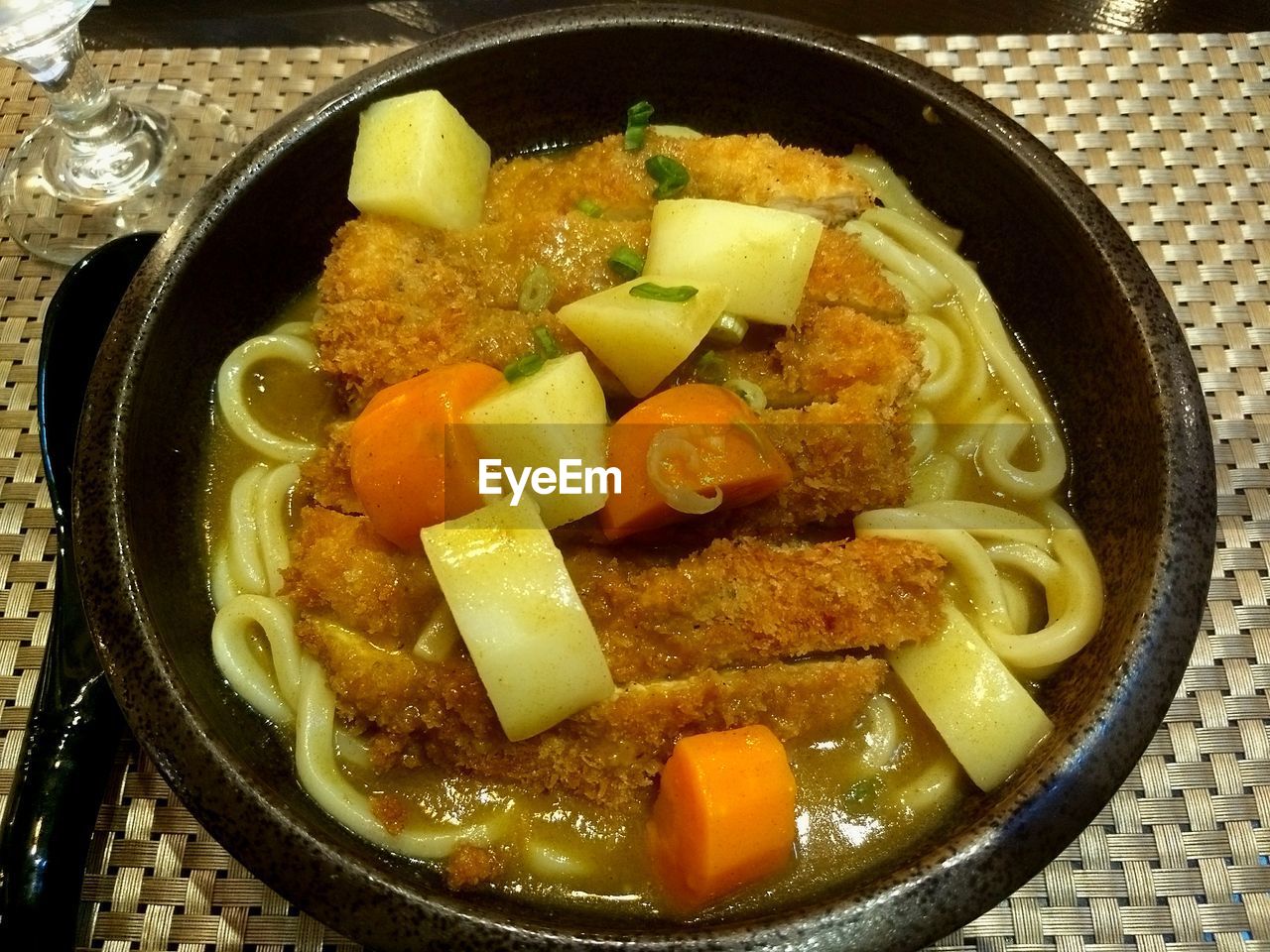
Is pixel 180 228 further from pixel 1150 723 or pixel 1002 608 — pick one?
pixel 1150 723

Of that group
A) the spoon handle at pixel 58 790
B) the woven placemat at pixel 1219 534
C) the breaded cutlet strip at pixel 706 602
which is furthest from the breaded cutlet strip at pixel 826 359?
the spoon handle at pixel 58 790

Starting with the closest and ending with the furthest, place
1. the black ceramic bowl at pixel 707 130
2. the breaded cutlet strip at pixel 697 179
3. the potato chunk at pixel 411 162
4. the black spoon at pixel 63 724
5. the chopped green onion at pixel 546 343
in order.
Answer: the black ceramic bowl at pixel 707 130
the black spoon at pixel 63 724
the chopped green onion at pixel 546 343
the potato chunk at pixel 411 162
the breaded cutlet strip at pixel 697 179

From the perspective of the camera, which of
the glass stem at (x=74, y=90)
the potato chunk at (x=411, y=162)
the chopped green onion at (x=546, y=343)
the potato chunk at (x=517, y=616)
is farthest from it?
the glass stem at (x=74, y=90)

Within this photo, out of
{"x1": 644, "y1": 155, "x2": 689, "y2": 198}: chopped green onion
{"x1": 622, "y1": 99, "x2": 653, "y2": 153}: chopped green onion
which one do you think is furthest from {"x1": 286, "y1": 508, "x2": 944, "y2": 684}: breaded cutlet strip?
{"x1": 622, "y1": 99, "x2": 653, "y2": 153}: chopped green onion

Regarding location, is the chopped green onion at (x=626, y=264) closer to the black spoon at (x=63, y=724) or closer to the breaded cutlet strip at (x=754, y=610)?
the breaded cutlet strip at (x=754, y=610)

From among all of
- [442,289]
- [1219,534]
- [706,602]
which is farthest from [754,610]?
[1219,534]

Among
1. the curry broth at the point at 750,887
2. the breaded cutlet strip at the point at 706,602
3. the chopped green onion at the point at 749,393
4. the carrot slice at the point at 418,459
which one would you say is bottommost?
the curry broth at the point at 750,887

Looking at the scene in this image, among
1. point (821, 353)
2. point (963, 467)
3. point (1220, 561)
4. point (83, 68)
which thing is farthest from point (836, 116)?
point (83, 68)

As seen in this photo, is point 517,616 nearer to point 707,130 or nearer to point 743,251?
point 743,251
